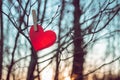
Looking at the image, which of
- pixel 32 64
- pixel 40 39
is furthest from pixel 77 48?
pixel 40 39

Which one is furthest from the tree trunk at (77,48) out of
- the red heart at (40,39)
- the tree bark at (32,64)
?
the red heart at (40,39)

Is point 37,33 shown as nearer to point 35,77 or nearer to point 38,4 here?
point 38,4

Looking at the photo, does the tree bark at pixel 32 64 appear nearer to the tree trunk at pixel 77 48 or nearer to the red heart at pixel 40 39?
the tree trunk at pixel 77 48

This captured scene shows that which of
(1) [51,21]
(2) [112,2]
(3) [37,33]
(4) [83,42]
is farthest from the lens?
(4) [83,42]

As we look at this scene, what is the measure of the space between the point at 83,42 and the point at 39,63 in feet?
3.71

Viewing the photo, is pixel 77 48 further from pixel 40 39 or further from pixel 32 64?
pixel 40 39

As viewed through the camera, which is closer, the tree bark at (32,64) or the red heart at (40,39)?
the red heart at (40,39)

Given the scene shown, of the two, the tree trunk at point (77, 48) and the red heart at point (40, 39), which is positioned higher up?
the tree trunk at point (77, 48)

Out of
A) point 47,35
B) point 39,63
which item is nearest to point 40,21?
point 39,63

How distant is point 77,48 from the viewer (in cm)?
711

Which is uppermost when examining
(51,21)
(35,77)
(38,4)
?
(38,4)

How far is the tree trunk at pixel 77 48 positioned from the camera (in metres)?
6.39

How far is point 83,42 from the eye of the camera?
271 inches

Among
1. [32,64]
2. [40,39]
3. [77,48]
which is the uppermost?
[77,48]
